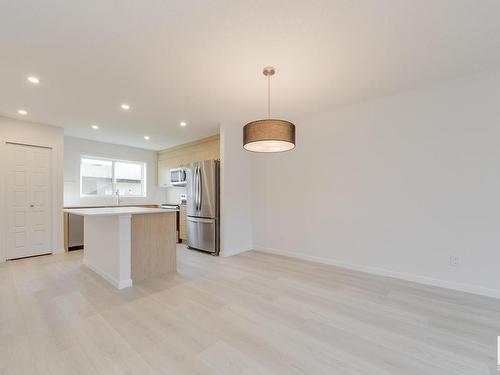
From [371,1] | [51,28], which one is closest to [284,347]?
[371,1]

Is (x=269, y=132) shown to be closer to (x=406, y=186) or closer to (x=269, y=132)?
(x=269, y=132)

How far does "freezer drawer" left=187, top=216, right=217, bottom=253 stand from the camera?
4.53m

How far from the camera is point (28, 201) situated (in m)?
4.24

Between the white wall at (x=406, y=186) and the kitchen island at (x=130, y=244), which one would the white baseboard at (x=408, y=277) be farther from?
the kitchen island at (x=130, y=244)

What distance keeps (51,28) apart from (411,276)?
4823 mm

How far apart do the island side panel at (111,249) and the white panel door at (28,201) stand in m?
1.55

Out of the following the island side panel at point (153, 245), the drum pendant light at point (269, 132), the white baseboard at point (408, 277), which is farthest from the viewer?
the island side panel at point (153, 245)

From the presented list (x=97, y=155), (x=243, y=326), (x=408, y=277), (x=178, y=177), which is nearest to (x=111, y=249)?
(x=243, y=326)

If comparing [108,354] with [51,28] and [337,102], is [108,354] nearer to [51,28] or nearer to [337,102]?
[51,28]

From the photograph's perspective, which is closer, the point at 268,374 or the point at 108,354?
the point at 268,374

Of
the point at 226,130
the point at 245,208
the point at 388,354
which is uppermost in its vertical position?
the point at 226,130

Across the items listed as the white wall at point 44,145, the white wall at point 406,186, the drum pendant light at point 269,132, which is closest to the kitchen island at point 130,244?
the white wall at point 44,145

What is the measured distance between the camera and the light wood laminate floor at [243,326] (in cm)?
159

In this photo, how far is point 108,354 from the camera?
1678 millimetres
